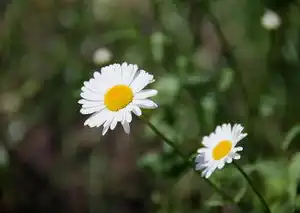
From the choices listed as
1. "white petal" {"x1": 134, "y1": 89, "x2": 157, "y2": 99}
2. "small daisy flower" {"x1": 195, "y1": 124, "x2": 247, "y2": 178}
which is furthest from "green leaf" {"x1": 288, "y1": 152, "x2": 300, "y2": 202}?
"white petal" {"x1": 134, "y1": 89, "x2": 157, "y2": 99}

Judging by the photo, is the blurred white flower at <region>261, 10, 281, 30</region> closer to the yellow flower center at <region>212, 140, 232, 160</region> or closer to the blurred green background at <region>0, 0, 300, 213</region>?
the blurred green background at <region>0, 0, 300, 213</region>

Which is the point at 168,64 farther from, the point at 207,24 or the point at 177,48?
the point at 207,24

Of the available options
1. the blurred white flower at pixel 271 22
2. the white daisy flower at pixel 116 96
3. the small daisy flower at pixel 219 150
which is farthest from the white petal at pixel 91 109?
the blurred white flower at pixel 271 22

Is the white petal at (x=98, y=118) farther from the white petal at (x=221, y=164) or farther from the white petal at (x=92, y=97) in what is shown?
the white petal at (x=221, y=164)

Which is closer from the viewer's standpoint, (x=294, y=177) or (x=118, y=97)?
(x=118, y=97)

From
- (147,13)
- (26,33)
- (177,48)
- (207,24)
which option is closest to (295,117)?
(177,48)

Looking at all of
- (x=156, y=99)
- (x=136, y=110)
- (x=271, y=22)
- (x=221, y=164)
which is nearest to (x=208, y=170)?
(x=221, y=164)

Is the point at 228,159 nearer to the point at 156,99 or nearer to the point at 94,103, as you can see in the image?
the point at 94,103

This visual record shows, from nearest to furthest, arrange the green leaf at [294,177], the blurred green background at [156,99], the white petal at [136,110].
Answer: the white petal at [136,110] < the green leaf at [294,177] < the blurred green background at [156,99]
